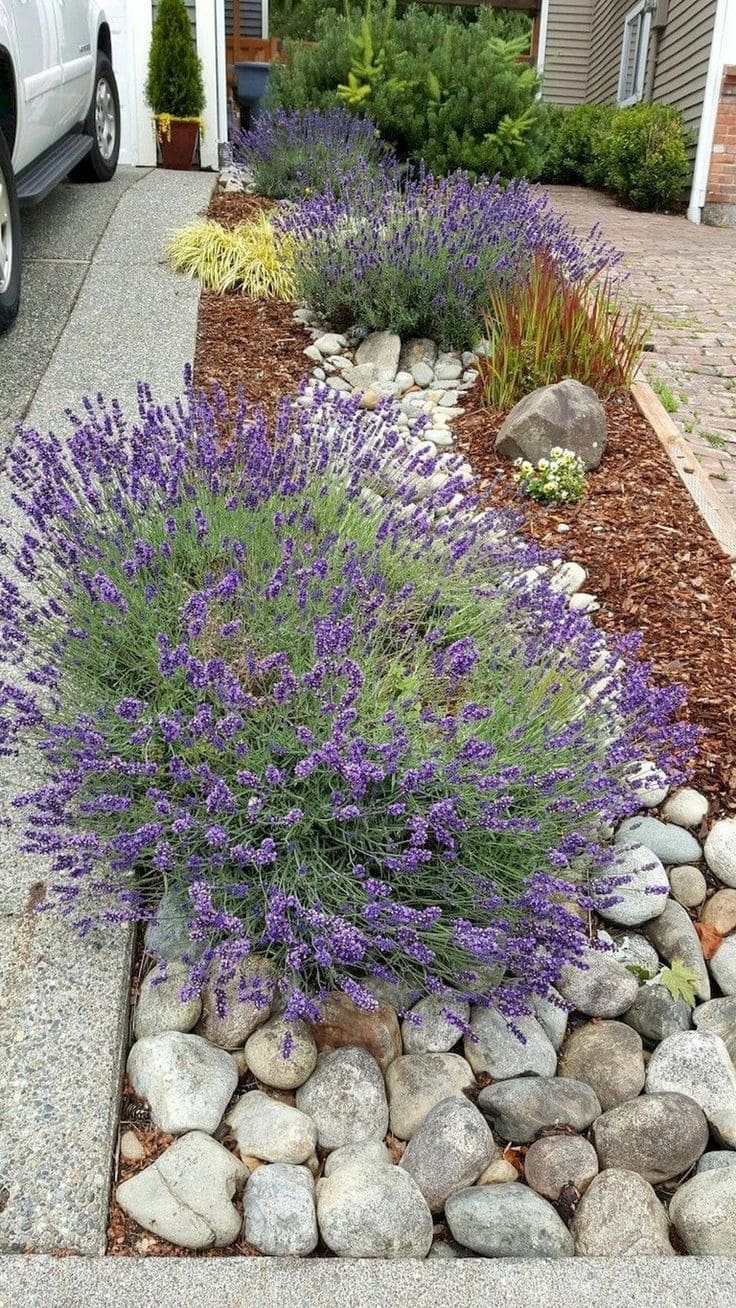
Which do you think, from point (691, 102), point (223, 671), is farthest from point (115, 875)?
point (691, 102)

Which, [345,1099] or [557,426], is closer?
[345,1099]

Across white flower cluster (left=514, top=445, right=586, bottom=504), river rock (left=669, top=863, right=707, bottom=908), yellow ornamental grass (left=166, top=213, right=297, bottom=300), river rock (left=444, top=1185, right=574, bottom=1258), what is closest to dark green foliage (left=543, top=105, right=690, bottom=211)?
yellow ornamental grass (left=166, top=213, right=297, bottom=300)

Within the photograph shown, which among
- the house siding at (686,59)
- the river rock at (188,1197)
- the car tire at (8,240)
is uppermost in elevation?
the house siding at (686,59)

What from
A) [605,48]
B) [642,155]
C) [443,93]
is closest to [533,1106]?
[443,93]

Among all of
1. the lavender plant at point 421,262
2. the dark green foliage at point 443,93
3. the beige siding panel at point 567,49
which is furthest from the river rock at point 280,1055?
the beige siding panel at point 567,49

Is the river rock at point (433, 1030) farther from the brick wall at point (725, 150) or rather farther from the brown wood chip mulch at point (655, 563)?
the brick wall at point (725, 150)

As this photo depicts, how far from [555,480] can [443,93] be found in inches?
253

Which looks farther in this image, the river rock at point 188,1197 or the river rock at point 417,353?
the river rock at point 417,353

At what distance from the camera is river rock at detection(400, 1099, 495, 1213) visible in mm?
2096

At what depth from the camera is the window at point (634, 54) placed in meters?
16.0

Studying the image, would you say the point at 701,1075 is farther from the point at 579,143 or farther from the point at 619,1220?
the point at 579,143

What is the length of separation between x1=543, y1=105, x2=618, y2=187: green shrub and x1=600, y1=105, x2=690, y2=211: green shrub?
1.04 meters

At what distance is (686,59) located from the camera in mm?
13648

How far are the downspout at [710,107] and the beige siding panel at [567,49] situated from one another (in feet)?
26.3
